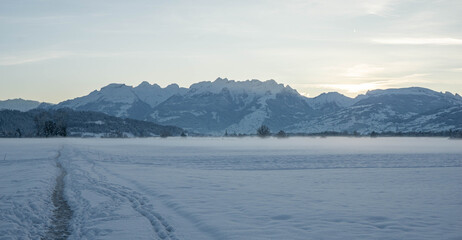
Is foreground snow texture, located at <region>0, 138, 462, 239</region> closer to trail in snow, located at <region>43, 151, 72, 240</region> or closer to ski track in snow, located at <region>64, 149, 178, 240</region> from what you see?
ski track in snow, located at <region>64, 149, 178, 240</region>

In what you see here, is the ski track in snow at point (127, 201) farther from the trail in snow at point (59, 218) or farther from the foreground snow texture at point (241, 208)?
the trail in snow at point (59, 218)

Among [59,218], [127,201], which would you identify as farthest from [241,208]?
[59,218]

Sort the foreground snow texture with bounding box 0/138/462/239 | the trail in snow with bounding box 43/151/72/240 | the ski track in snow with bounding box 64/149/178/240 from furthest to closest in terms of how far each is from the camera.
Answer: the ski track in snow with bounding box 64/149/178/240
the trail in snow with bounding box 43/151/72/240
the foreground snow texture with bounding box 0/138/462/239

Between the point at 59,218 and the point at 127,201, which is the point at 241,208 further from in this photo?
the point at 59,218

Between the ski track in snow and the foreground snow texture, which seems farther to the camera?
the ski track in snow

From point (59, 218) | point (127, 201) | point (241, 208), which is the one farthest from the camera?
point (127, 201)

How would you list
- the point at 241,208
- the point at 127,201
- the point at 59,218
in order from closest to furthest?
the point at 59,218
the point at 241,208
the point at 127,201

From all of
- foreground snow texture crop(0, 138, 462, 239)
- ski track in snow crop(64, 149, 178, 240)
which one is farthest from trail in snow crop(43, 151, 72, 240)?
ski track in snow crop(64, 149, 178, 240)

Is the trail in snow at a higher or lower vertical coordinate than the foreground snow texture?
lower

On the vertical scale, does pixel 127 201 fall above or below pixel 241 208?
below

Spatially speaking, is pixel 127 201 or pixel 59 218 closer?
pixel 59 218

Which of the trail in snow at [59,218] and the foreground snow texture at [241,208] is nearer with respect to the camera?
the foreground snow texture at [241,208]

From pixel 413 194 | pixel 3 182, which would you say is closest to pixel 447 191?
pixel 413 194

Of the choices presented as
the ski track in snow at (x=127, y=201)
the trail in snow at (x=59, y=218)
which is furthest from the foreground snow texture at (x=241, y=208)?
the trail in snow at (x=59, y=218)
